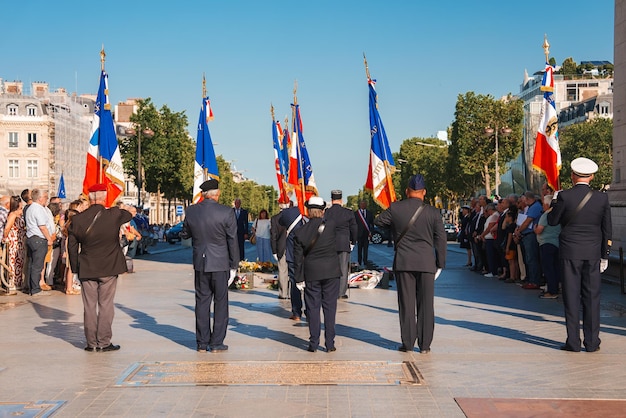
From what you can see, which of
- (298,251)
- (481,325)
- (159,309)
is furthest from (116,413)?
(159,309)

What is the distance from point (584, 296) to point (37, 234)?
1041 centimetres

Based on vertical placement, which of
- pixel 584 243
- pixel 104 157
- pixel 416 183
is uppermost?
pixel 104 157

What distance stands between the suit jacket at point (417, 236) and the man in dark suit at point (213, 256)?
167 centimetres

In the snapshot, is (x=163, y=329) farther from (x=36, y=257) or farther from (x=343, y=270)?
(x=36, y=257)

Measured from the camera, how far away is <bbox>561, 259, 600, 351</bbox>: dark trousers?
364 inches

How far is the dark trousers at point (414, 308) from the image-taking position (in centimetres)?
920

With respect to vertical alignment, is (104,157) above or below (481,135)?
below

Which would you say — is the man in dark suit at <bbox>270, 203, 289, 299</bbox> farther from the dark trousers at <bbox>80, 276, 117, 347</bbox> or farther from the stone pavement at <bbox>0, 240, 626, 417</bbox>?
the dark trousers at <bbox>80, 276, 117, 347</bbox>

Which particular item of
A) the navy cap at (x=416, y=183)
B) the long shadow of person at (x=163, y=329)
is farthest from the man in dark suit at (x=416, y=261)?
the long shadow of person at (x=163, y=329)

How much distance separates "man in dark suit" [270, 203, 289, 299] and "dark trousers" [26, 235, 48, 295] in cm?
456

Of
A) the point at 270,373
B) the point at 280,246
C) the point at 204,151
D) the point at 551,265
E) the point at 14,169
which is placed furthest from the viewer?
the point at 14,169

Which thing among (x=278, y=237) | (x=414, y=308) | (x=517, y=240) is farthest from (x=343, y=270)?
(x=414, y=308)

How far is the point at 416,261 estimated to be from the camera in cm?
922

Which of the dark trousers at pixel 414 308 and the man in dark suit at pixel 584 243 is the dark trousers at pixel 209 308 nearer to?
the dark trousers at pixel 414 308
